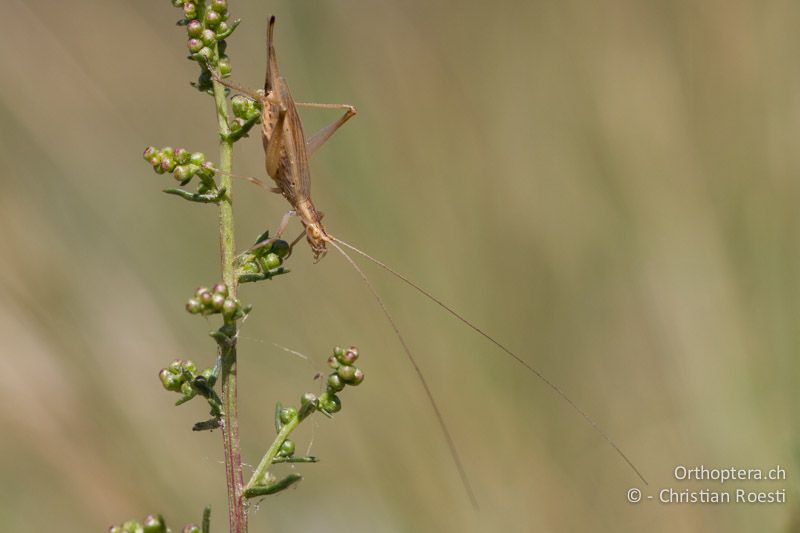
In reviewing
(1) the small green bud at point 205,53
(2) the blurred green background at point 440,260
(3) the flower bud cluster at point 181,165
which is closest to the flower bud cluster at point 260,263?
(3) the flower bud cluster at point 181,165

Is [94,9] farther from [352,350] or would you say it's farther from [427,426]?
[352,350]

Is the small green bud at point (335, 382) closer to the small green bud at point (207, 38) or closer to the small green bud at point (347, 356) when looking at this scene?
the small green bud at point (347, 356)

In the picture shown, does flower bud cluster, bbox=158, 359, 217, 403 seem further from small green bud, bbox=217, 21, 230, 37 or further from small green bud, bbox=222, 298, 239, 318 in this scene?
small green bud, bbox=217, 21, 230, 37

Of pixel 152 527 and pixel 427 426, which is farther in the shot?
pixel 427 426

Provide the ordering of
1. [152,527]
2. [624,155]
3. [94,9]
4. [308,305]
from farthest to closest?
[94,9]
[624,155]
[308,305]
[152,527]

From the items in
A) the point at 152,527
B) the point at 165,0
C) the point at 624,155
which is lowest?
the point at 624,155

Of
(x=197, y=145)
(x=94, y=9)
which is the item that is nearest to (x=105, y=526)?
(x=197, y=145)
